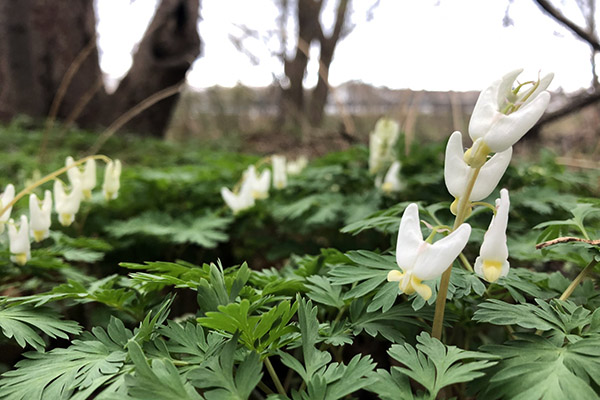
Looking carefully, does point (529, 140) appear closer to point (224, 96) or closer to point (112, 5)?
point (112, 5)

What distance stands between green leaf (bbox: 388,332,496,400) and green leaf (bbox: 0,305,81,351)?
560 mm

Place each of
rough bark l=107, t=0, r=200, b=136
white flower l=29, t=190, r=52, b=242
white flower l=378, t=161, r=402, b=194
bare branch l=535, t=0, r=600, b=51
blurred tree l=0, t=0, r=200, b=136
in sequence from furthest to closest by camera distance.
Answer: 1. rough bark l=107, t=0, r=200, b=136
2. blurred tree l=0, t=0, r=200, b=136
3. bare branch l=535, t=0, r=600, b=51
4. white flower l=378, t=161, r=402, b=194
5. white flower l=29, t=190, r=52, b=242

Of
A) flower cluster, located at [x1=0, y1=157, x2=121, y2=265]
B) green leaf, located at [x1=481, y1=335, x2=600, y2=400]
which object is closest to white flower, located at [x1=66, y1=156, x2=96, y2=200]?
flower cluster, located at [x1=0, y1=157, x2=121, y2=265]

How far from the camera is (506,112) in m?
0.68

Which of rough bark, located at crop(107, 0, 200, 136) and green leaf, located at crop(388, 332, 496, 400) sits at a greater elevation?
rough bark, located at crop(107, 0, 200, 136)

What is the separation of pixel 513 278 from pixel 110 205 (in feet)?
5.54

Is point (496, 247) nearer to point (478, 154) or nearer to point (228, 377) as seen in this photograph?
point (478, 154)

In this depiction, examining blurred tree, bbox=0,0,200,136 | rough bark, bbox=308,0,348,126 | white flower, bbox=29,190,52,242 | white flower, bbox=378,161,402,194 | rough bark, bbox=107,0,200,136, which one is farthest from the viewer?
rough bark, bbox=308,0,348,126

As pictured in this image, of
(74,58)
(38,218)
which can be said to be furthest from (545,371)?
(74,58)

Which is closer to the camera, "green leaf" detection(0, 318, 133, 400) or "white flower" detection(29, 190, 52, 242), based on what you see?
"green leaf" detection(0, 318, 133, 400)

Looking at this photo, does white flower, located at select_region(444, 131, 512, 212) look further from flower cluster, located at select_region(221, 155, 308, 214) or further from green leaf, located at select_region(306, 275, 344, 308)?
flower cluster, located at select_region(221, 155, 308, 214)

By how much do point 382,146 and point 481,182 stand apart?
48.6 inches

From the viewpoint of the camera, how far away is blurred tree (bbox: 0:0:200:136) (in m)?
4.73

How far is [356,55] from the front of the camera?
5.05 meters
